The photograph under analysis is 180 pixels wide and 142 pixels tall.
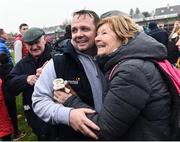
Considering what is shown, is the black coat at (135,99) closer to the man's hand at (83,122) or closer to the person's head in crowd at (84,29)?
the man's hand at (83,122)

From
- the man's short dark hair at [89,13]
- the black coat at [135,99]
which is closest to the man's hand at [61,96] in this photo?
the black coat at [135,99]

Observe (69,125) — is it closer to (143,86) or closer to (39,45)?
(143,86)

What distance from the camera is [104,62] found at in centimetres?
260

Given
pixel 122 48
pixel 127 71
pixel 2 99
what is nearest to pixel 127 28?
pixel 122 48

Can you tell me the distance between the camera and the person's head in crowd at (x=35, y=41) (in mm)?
4480

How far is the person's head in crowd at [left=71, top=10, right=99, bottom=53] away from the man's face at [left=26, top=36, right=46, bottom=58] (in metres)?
1.59

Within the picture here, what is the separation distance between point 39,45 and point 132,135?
2.49 m

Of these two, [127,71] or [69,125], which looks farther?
[69,125]

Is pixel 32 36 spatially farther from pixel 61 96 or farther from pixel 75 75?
pixel 61 96

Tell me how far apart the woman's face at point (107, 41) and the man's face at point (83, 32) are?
402 mm

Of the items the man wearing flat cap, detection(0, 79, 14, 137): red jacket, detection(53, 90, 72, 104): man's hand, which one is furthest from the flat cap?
detection(53, 90, 72, 104): man's hand

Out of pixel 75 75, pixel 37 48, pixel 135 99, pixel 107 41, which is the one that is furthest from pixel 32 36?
pixel 135 99

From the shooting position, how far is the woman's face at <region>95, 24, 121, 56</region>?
2506 mm

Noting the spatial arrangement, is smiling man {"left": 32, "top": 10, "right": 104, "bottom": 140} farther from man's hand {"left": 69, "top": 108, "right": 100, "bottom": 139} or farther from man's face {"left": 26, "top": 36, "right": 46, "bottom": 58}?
man's face {"left": 26, "top": 36, "right": 46, "bottom": 58}
